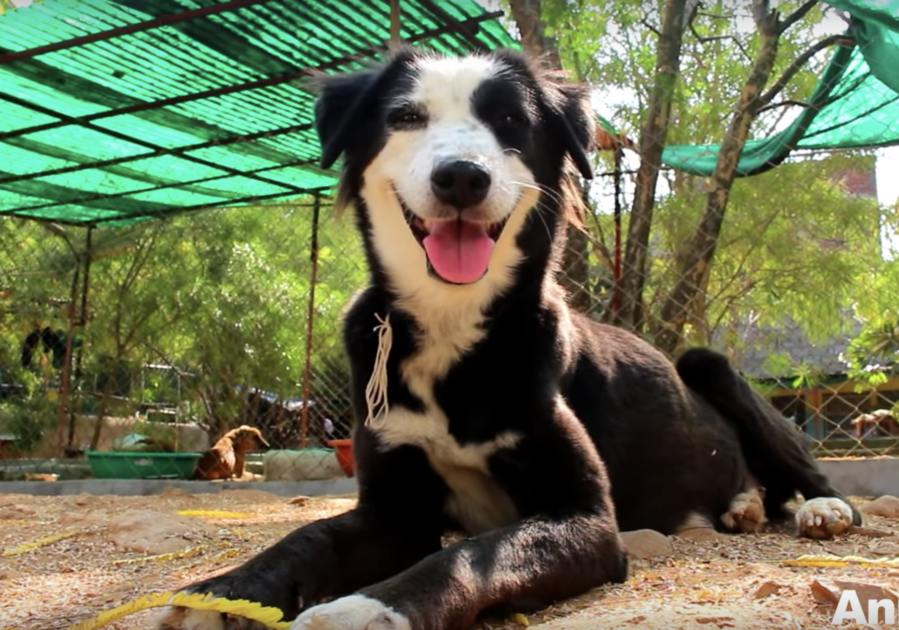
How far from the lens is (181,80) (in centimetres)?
511

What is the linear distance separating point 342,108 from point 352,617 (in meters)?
1.77

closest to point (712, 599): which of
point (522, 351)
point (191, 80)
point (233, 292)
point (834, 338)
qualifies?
point (522, 351)

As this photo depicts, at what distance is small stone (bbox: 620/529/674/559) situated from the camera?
252 cm

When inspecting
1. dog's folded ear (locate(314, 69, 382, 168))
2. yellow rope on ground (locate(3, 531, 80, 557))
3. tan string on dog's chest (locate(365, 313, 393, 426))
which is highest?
dog's folded ear (locate(314, 69, 382, 168))

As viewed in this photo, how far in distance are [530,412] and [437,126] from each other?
0.84 m

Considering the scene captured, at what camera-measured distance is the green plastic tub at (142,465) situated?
6992 mm

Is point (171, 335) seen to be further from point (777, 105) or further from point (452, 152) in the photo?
point (452, 152)

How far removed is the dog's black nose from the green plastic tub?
17.9ft

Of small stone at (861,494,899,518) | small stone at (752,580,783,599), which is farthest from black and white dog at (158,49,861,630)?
small stone at (861,494,899,518)

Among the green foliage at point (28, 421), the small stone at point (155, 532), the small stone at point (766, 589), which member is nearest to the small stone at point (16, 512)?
the small stone at point (155, 532)

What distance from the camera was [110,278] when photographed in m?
9.20

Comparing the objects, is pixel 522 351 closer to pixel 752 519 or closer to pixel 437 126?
pixel 437 126

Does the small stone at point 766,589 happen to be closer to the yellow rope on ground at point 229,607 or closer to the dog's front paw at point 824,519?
the yellow rope on ground at point 229,607

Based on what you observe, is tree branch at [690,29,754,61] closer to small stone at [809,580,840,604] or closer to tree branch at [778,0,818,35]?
tree branch at [778,0,818,35]
